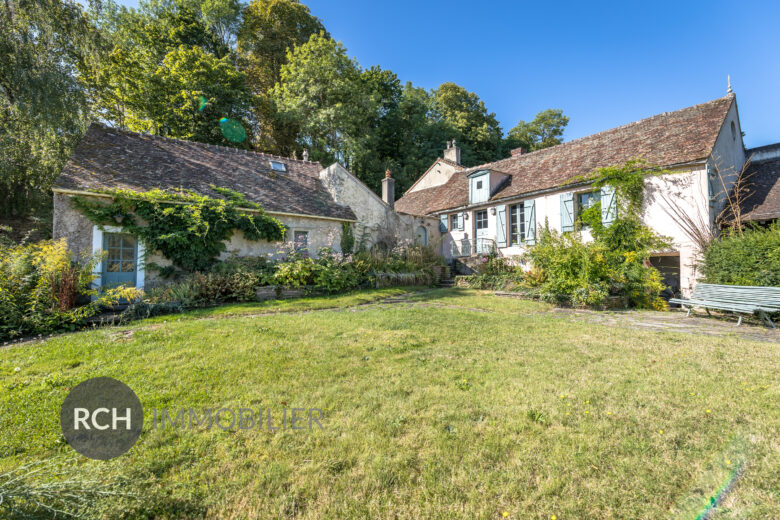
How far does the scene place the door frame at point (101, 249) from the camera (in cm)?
893

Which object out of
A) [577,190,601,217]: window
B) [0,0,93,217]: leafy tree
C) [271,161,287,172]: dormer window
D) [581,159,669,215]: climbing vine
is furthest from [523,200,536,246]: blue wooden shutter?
[0,0,93,217]: leafy tree

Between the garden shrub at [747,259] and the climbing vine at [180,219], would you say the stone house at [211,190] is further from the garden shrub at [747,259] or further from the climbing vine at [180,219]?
the garden shrub at [747,259]

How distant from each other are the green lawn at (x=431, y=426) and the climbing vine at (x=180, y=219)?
196 inches

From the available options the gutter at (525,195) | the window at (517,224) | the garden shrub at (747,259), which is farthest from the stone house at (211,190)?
the garden shrub at (747,259)

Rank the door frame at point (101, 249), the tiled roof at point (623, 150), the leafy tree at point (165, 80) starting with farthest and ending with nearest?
the leafy tree at point (165, 80)
the tiled roof at point (623, 150)
the door frame at point (101, 249)

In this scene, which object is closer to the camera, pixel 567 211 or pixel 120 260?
pixel 120 260

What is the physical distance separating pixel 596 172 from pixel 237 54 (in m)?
26.1

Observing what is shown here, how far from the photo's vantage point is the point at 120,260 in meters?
9.45

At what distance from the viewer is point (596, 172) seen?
39.2 feet

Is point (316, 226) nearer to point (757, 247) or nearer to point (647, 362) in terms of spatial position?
point (647, 362)

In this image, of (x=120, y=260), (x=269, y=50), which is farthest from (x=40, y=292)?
(x=269, y=50)

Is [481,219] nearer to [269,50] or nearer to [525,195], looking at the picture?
[525,195]

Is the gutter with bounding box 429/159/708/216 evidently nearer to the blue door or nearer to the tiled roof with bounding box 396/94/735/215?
the tiled roof with bounding box 396/94/735/215

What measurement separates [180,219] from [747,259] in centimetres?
1579
